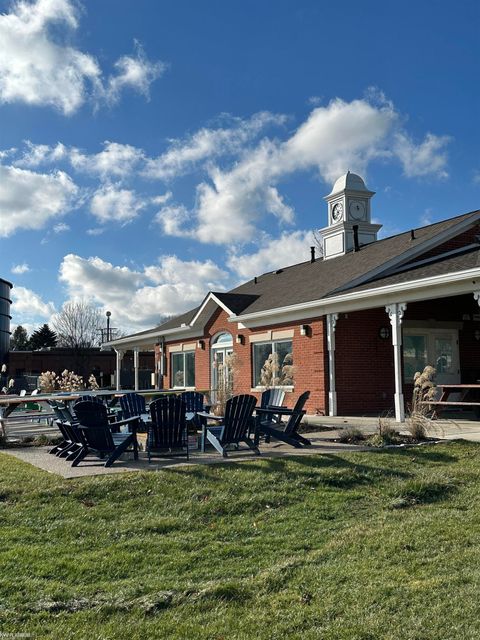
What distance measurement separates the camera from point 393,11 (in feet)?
39.8

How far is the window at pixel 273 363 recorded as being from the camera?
15.0 metres

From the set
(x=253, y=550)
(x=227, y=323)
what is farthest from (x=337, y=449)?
(x=227, y=323)

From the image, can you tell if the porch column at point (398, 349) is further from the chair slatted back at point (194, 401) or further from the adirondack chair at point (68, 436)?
the adirondack chair at point (68, 436)

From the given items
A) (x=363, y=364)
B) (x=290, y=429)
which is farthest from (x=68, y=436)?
(x=363, y=364)

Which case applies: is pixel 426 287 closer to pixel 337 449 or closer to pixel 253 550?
pixel 337 449

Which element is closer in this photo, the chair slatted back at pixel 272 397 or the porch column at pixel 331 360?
the chair slatted back at pixel 272 397

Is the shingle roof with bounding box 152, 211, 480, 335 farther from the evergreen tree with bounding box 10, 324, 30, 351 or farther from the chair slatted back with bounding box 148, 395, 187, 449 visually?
the evergreen tree with bounding box 10, 324, 30, 351

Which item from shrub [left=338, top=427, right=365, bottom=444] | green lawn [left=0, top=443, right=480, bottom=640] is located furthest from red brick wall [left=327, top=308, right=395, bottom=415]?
green lawn [left=0, top=443, right=480, bottom=640]

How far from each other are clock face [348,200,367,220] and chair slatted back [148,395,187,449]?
Result: 48.8 ft


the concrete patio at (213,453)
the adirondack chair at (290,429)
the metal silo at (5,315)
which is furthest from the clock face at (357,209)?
the metal silo at (5,315)

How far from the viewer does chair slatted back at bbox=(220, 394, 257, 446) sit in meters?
9.34

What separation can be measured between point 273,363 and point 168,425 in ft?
21.2

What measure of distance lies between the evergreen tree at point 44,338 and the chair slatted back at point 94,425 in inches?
2377

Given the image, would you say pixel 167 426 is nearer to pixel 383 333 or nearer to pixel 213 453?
pixel 213 453
